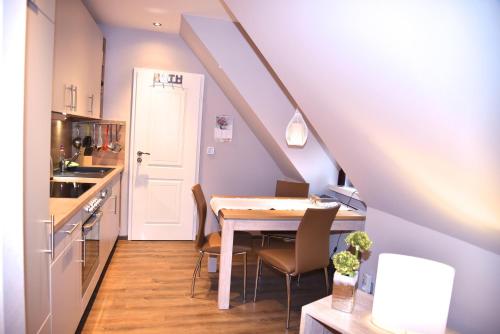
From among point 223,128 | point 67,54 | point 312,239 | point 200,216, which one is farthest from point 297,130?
point 223,128

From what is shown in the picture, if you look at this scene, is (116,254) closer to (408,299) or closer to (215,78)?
(215,78)

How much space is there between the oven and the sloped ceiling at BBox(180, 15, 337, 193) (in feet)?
6.37

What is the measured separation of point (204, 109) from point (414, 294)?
376cm

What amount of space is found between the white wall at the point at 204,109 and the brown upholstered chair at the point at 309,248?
2102 mm

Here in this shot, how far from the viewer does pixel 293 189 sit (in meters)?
4.22

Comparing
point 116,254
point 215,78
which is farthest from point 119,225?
point 215,78

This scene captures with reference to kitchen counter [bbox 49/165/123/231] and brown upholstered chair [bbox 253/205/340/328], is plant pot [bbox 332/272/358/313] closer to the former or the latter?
brown upholstered chair [bbox 253/205/340/328]

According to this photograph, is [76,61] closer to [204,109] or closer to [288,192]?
[204,109]

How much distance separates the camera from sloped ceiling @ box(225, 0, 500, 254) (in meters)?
1.00

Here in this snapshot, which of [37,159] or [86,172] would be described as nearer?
[37,159]

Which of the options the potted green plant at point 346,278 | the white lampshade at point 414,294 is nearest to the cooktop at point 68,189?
the potted green plant at point 346,278

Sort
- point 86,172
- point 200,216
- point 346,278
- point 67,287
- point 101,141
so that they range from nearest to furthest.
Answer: point 346,278 → point 67,287 → point 200,216 → point 86,172 → point 101,141

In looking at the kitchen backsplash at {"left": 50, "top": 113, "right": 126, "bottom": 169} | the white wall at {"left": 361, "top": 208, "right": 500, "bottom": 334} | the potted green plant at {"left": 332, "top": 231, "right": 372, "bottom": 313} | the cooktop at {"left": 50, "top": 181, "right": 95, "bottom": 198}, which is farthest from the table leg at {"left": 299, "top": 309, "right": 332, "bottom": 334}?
the kitchen backsplash at {"left": 50, "top": 113, "right": 126, "bottom": 169}

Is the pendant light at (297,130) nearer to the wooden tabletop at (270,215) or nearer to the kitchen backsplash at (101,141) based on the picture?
the wooden tabletop at (270,215)
